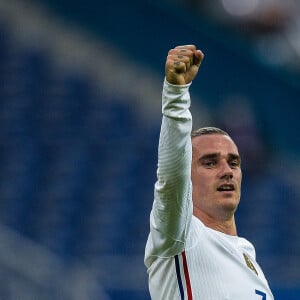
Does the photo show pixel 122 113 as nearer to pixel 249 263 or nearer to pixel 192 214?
pixel 249 263

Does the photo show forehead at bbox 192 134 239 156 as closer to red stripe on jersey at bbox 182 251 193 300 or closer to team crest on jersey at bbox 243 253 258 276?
team crest on jersey at bbox 243 253 258 276

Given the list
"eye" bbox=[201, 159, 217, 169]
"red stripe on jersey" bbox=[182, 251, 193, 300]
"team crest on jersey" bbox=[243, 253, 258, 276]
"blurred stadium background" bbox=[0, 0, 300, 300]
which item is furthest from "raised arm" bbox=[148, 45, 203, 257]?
"blurred stadium background" bbox=[0, 0, 300, 300]

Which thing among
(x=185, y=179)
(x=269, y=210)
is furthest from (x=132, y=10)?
(x=185, y=179)

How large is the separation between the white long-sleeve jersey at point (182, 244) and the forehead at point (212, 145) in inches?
15.4

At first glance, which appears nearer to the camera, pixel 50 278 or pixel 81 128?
pixel 50 278

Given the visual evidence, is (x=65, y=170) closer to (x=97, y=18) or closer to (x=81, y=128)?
(x=81, y=128)

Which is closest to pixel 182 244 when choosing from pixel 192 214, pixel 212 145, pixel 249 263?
pixel 192 214

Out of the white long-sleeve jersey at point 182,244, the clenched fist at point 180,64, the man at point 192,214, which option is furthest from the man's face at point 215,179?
the clenched fist at point 180,64

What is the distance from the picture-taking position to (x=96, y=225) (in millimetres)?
8969

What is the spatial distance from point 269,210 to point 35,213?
2336 mm

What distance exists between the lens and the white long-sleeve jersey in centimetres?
327

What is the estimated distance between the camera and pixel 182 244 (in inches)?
138

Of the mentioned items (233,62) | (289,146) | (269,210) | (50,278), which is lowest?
(50,278)

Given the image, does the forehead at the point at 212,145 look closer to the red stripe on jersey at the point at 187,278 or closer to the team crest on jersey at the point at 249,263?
the team crest on jersey at the point at 249,263
